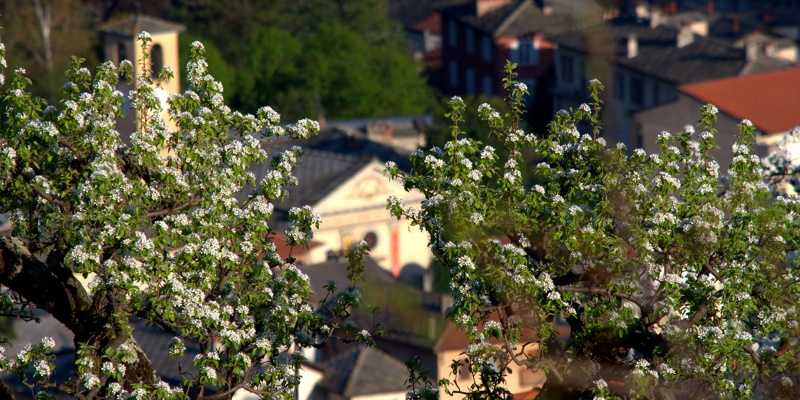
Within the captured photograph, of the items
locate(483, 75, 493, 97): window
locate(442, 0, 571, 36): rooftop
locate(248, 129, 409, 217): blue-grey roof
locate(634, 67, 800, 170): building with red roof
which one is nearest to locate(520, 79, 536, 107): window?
locate(442, 0, 571, 36): rooftop

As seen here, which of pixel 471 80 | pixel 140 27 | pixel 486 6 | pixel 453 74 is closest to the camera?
pixel 140 27

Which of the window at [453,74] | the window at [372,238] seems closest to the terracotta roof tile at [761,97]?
the window at [372,238]

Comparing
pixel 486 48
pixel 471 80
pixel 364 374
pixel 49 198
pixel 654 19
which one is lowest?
pixel 471 80

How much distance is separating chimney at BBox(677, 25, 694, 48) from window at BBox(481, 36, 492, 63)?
64.5 ft

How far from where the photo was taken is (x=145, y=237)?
836cm

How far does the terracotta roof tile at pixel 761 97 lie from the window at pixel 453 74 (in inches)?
1426

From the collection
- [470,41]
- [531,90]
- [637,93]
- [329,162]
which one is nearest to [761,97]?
[637,93]

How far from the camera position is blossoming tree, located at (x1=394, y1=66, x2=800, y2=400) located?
875 cm

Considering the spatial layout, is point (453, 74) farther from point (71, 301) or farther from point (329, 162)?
point (71, 301)

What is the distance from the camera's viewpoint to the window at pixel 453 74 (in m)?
81.6

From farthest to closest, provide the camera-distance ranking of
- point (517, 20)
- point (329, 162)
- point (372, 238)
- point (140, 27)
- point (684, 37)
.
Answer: point (517, 20), point (684, 37), point (140, 27), point (372, 238), point (329, 162)

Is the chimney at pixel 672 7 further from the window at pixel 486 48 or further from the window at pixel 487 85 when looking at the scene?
the window at pixel 487 85

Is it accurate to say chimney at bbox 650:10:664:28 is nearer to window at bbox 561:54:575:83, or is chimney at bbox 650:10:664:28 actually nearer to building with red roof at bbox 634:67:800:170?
window at bbox 561:54:575:83

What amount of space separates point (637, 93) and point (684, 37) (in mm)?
4873
